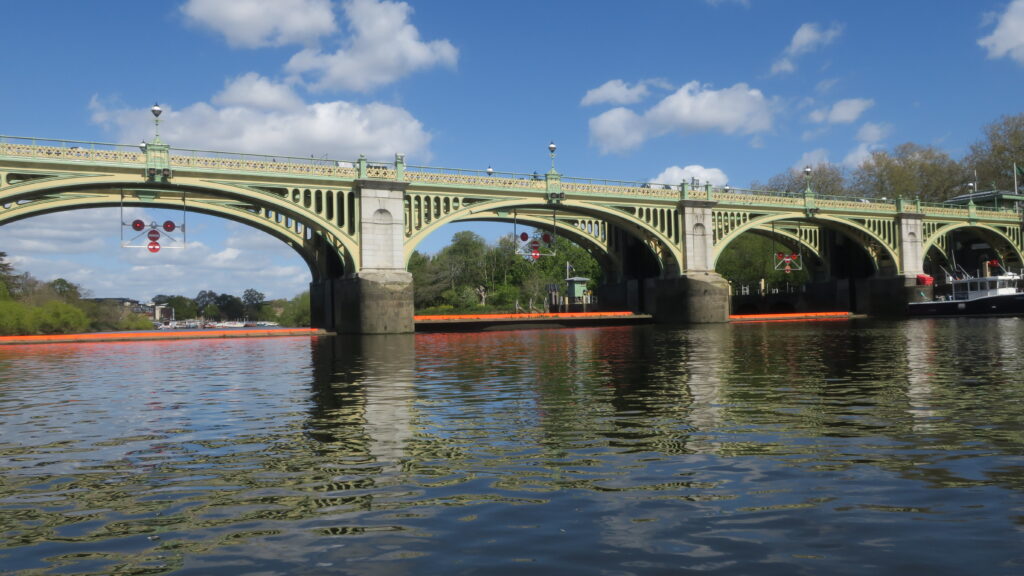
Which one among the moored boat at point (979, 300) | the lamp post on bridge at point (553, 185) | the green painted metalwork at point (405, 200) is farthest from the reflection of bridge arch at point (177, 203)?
the moored boat at point (979, 300)

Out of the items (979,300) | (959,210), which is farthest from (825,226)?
(959,210)

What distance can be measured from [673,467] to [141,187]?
152 ft

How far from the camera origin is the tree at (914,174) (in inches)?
4279

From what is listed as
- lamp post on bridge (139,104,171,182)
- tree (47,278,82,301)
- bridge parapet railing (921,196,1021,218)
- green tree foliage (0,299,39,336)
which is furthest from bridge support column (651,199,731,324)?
tree (47,278,82,301)

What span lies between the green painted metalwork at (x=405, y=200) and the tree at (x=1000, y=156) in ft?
108

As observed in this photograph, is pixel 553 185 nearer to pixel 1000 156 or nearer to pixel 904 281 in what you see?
pixel 904 281

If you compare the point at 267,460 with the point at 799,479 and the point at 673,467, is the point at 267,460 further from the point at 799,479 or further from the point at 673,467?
the point at 799,479

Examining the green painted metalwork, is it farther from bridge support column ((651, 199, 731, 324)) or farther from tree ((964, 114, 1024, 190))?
tree ((964, 114, 1024, 190))

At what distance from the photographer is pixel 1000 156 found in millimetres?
108062

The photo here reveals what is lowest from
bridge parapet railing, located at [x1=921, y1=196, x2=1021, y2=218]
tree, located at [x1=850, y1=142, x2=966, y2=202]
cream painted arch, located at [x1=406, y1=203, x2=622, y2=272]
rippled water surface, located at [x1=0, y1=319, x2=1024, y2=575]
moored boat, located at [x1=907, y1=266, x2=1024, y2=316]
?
rippled water surface, located at [x1=0, y1=319, x2=1024, y2=575]

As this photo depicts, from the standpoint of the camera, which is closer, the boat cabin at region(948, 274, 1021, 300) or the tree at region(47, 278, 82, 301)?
the boat cabin at region(948, 274, 1021, 300)

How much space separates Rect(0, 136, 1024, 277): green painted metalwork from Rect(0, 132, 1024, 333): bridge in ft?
0.34

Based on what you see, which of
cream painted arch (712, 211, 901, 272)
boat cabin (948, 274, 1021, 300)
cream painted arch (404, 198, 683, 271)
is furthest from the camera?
boat cabin (948, 274, 1021, 300)

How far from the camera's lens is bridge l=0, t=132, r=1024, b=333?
4584 centimetres
